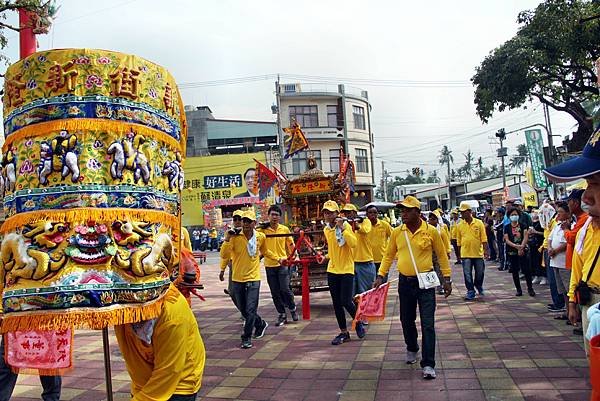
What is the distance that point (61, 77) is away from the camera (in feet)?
6.91

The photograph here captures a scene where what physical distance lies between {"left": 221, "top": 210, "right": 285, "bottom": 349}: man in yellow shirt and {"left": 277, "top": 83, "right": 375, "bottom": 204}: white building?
2921cm

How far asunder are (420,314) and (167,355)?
130 inches

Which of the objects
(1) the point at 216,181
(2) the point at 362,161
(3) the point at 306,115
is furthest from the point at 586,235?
A: (2) the point at 362,161

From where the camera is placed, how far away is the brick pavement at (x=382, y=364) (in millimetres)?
4488

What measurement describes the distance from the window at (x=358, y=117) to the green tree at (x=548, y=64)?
78.2ft

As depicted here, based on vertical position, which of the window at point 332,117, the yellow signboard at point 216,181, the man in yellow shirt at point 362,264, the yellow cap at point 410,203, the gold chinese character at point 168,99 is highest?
the window at point 332,117

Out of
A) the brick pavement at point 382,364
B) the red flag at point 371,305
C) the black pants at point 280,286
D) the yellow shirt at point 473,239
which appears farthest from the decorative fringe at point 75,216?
the yellow shirt at point 473,239

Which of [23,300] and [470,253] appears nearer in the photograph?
[23,300]

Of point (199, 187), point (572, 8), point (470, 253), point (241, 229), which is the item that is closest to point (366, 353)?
point (241, 229)

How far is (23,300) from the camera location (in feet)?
6.55

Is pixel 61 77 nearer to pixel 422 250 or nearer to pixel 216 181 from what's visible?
pixel 422 250

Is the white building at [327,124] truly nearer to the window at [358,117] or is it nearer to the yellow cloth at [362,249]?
the window at [358,117]

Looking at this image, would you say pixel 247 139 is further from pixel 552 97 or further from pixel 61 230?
pixel 61 230

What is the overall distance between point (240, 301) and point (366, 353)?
1868 mm
